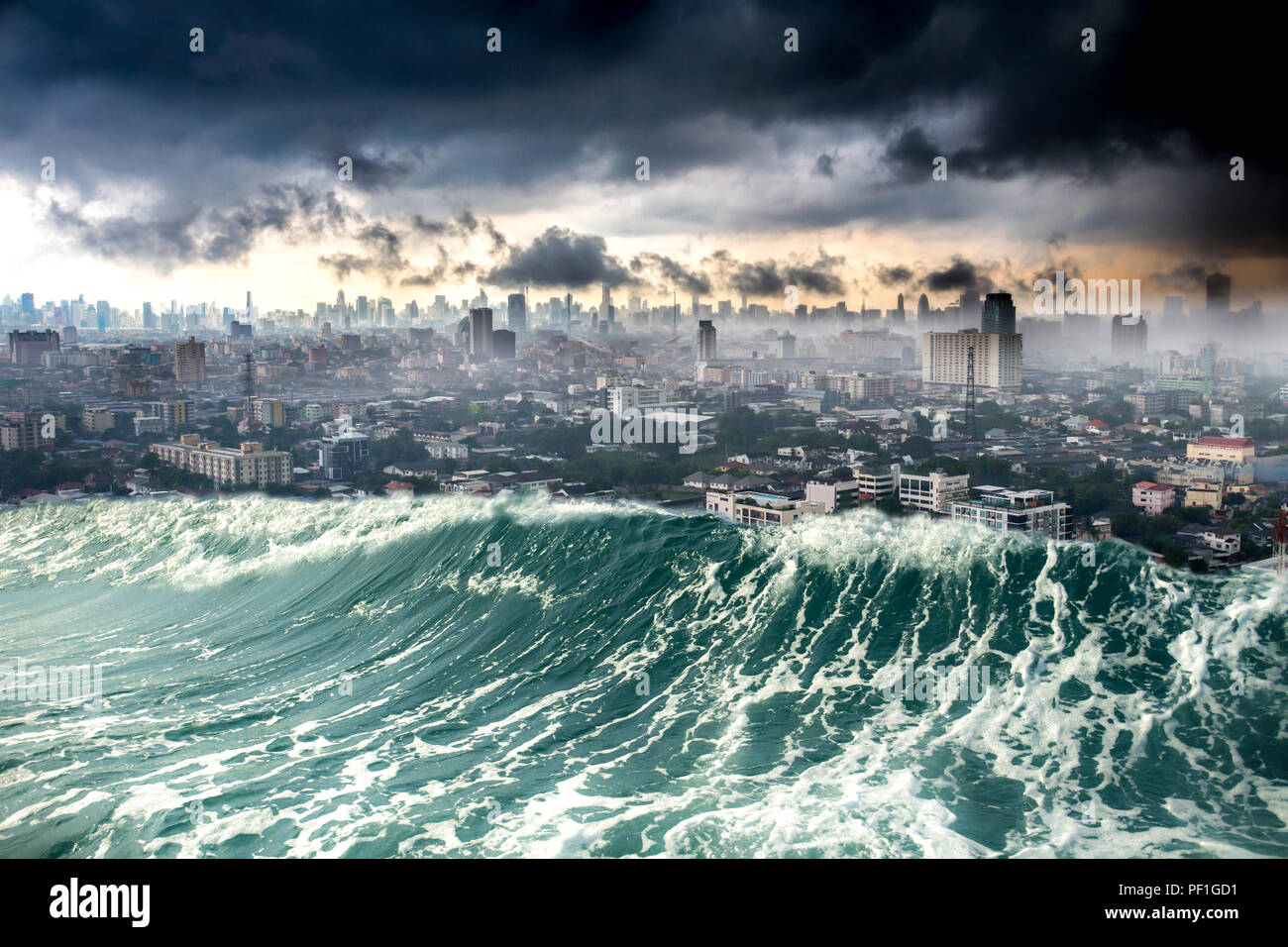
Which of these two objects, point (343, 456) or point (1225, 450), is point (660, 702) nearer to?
point (1225, 450)

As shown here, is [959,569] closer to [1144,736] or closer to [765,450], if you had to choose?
[1144,736]

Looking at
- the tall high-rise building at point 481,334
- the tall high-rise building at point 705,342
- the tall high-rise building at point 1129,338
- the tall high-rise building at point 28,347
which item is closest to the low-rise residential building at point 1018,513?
the tall high-rise building at point 1129,338

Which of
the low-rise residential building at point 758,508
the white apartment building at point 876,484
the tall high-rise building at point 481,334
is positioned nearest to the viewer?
the low-rise residential building at point 758,508

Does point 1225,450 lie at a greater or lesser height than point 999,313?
lesser

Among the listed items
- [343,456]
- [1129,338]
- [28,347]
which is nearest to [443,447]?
[343,456]

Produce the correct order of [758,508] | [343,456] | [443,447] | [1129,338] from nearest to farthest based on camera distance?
[758,508]
[343,456]
[443,447]
[1129,338]

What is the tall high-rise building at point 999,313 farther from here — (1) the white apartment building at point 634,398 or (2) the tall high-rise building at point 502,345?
(2) the tall high-rise building at point 502,345
